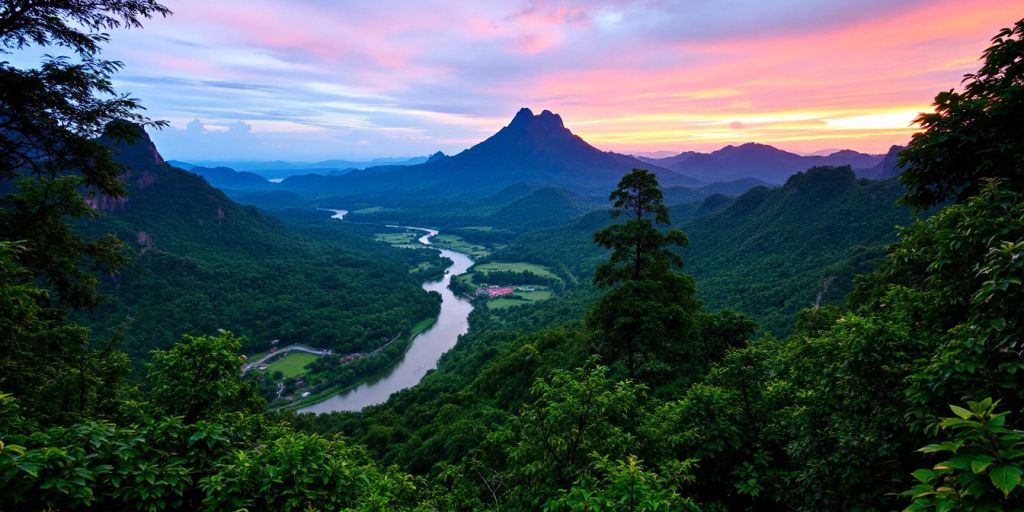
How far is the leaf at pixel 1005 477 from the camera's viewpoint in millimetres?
2690

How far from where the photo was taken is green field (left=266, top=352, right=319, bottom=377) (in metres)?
64.8

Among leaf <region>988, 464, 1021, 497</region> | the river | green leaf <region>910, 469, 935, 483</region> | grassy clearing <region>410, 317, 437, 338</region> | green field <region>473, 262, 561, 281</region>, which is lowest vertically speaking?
the river

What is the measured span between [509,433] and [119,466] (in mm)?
6460

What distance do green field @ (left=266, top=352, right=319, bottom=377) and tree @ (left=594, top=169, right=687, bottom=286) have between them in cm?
6385

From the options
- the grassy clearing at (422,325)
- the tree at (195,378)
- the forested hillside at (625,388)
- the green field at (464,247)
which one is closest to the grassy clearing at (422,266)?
the green field at (464,247)

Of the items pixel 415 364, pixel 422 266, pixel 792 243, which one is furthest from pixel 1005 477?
pixel 422 266

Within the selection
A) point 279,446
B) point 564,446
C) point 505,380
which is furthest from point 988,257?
point 505,380

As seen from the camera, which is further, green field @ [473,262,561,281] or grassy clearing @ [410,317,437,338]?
green field @ [473,262,561,281]

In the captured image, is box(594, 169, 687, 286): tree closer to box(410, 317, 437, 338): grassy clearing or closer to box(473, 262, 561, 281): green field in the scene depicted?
box(410, 317, 437, 338): grassy clearing

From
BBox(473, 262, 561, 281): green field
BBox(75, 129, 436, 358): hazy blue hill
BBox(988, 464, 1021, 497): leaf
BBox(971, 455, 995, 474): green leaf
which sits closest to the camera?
BBox(988, 464, 1021, 497): leaf

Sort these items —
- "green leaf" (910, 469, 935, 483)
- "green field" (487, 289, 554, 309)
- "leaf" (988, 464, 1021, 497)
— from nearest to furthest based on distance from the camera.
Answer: "leaf" (988, 464, 1021, 497) → "green leaf" (910, 469, 935, 483) → "green field" (487, 289, 554, 309)

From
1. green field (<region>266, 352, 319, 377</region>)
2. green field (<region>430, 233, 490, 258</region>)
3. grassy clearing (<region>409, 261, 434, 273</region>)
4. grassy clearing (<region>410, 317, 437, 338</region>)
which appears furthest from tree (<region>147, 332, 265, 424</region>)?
green field (<region>430, 233, 490, 258</region>)

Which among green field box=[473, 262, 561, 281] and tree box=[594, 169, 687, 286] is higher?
tree box=[594, 169, 687, 286]

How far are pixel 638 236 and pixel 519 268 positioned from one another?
123074mm
